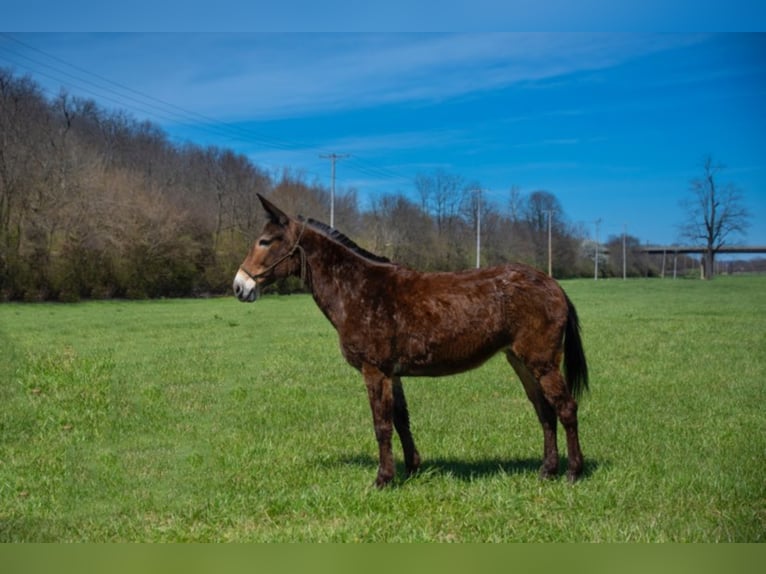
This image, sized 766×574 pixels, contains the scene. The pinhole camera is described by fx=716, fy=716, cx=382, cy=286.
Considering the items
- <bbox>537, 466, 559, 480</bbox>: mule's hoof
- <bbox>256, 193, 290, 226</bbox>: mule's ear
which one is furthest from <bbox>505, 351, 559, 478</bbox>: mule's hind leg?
<bbox>256, 193, 290, 226</bbox>: mule's ear

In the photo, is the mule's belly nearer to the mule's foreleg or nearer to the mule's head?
the mule's foreleg

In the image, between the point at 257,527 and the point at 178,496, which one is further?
the point at 178,496

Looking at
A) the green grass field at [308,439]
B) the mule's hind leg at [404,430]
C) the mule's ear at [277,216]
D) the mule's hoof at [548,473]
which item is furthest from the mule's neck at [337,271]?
the mule's hoof at [548,473]

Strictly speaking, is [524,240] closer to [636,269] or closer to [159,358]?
[636,269]

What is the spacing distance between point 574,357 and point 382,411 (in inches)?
44.1

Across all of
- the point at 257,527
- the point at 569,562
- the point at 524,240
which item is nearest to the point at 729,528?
the point at 569,562

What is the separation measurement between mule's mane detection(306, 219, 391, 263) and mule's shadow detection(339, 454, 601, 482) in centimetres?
124

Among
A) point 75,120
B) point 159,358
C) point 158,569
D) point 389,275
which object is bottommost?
point 158,569

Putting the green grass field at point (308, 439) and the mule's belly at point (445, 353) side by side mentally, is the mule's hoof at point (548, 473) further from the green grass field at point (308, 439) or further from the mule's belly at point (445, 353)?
the mule's belly at point (445, 353)

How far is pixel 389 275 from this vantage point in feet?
12.5

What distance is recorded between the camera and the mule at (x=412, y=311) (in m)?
3.68

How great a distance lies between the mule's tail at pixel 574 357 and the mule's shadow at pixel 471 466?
1.66ft

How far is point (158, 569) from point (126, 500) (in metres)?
0.83

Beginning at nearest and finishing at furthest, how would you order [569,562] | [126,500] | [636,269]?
[569,562], [126,500], [636,269]
